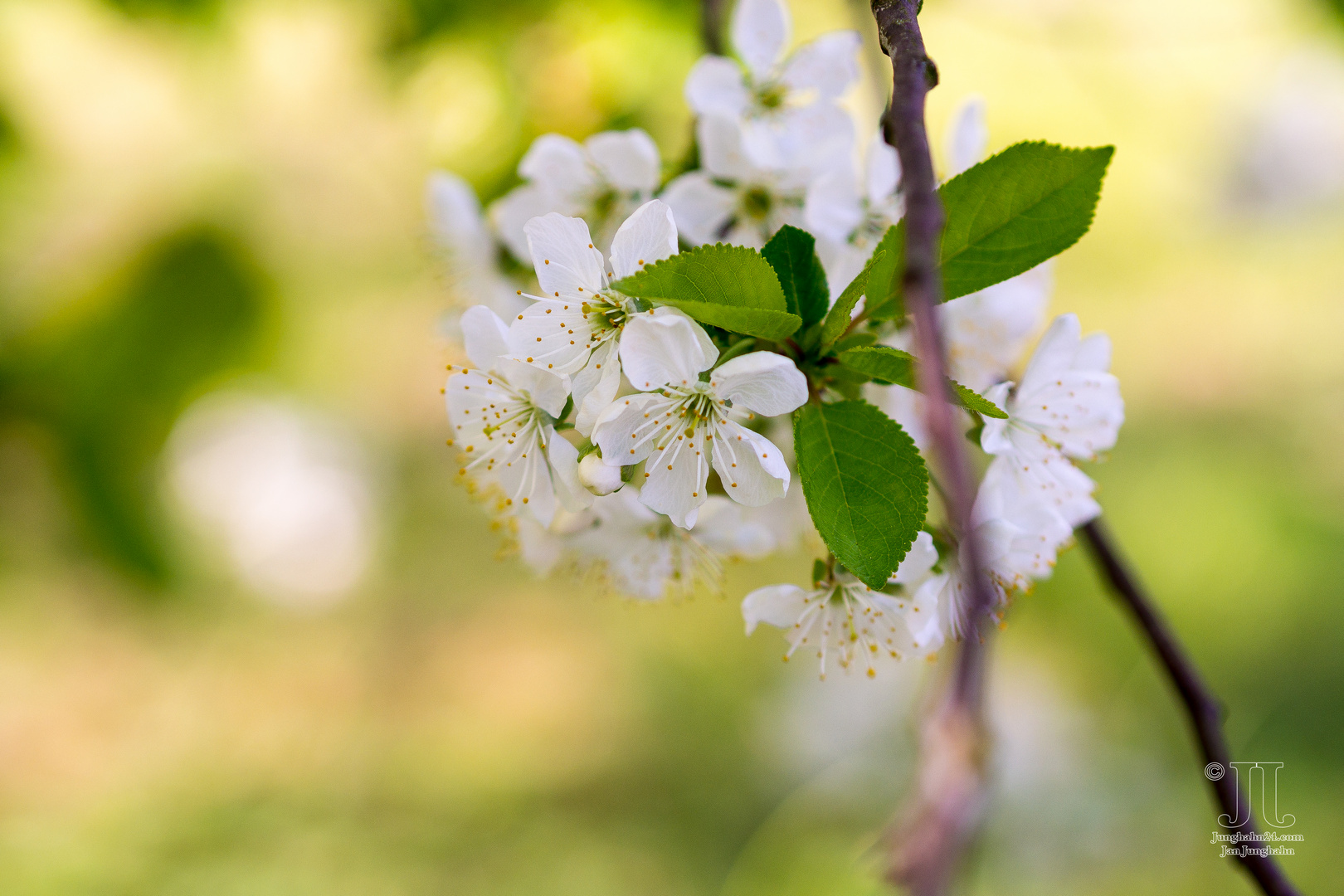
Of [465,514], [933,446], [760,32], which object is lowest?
[933,446]

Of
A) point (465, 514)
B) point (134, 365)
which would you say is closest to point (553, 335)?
point (134, 365)

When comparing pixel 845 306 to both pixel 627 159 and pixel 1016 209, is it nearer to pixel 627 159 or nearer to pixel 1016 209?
pixel 1016 209

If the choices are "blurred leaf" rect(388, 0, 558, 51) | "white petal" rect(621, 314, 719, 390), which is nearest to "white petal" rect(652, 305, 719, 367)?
"white petal" rect(621, 314, 719, 390)

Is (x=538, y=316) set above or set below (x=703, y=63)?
below

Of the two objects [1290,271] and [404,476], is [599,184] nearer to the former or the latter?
[404,476]

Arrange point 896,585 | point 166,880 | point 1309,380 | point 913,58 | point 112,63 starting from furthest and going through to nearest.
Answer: point 1309,380, point 166,880, point 112,63, point 896,585, point 913,58

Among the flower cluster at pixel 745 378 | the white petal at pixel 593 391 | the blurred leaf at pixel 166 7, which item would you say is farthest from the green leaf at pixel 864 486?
the blurred leaf at pixel 166 7

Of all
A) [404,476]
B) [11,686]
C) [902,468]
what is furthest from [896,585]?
[11,686]

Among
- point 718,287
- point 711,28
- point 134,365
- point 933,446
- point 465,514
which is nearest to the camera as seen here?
point 933,446
